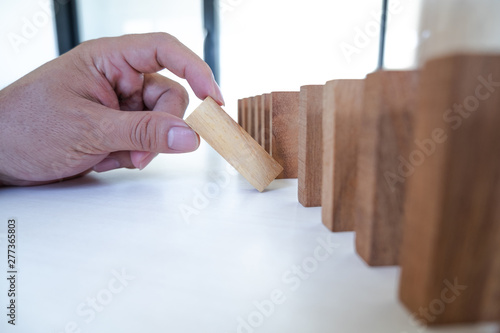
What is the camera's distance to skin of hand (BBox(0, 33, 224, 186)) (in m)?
0.60

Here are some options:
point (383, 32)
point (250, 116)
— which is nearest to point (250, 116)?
point (250, 116)

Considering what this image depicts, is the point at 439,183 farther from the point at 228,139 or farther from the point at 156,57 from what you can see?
→ the point at 156,57

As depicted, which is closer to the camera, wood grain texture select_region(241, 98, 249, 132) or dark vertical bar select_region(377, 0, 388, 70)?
wood grain texture select_region(241, 98, 249, 132)

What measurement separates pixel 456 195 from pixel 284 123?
0.47 meters

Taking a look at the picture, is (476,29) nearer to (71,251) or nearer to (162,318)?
(162,318)

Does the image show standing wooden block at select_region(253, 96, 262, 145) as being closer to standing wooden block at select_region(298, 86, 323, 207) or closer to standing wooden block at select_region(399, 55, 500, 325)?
standing wooden block at select_region(298, 86, 323, 207)

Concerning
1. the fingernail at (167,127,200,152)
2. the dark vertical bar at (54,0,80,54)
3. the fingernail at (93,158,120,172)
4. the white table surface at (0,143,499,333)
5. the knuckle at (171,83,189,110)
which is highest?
the dark vertical bar at (54,0,80,54)

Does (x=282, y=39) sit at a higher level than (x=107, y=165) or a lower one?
higher

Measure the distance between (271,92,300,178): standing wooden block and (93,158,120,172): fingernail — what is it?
41cm

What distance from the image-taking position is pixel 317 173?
0.48m

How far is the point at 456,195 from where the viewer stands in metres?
0.19

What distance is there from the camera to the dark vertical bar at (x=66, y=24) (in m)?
2.46

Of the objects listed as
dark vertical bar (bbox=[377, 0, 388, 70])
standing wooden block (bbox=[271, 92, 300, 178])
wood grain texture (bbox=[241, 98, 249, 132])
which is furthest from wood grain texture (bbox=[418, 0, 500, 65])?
dark vertical bar (bbox=[377, 0, 388, 70])

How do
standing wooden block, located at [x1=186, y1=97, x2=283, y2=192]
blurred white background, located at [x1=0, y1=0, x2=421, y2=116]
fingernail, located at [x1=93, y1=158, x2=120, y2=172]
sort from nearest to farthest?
standing wooden block, located at [x1=186, y1=97, x2=283, y2=192]
fingernail, located at [x1=93, y1=158, x2=120, y2=172]
blurred white background, located at [x1=0, y1=0, x2=421, y2=116]
